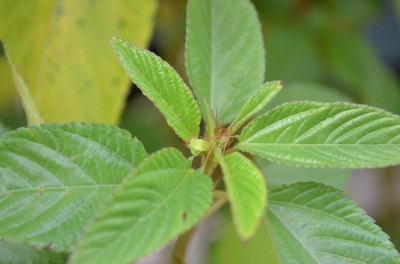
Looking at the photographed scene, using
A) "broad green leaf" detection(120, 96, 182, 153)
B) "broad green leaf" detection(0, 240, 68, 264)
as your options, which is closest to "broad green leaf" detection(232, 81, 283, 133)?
"broad green leaf" detection(0, 240, 68, 264)

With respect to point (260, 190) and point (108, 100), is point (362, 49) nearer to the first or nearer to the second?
point (108, 100)

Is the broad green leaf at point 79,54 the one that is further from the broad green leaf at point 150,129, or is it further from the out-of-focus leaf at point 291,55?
the out-of-focus leaf at point 291,55

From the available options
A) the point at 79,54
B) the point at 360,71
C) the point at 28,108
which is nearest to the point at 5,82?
the point at 79,54

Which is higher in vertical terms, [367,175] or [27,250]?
[27,250]

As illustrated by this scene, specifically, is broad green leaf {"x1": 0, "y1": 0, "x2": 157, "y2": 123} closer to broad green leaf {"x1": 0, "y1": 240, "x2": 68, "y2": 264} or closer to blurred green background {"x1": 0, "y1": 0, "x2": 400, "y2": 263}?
blurred green background {"x1": 0, "y1": 0, "x2": 400, "y2": 263}

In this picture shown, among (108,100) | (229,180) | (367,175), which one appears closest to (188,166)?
(229,180)

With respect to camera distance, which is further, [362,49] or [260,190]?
[362,49]

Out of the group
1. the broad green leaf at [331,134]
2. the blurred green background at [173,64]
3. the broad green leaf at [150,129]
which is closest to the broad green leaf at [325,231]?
the broad green leaf at [331,134]
